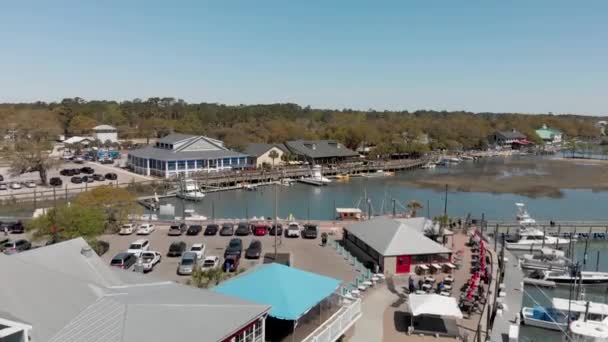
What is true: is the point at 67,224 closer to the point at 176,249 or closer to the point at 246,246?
the point at 176,249

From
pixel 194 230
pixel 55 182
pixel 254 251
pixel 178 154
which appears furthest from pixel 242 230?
pixel 178 154

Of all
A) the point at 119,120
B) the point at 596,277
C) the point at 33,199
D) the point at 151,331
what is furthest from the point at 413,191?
the point at 119,120

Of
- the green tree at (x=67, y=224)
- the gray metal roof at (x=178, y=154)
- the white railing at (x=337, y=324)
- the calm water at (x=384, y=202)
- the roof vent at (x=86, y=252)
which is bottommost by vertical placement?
the calm water at (x=384, y=202)

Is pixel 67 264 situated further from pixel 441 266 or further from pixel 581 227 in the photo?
pixel 581 227

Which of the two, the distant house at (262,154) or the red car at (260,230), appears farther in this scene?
the distant house at (262,154)

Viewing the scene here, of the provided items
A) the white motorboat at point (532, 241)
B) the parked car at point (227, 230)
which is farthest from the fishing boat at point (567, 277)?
the parked car at point (227, 230)

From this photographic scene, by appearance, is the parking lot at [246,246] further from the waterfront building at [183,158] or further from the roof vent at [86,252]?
the waterfront building at [183,158]
